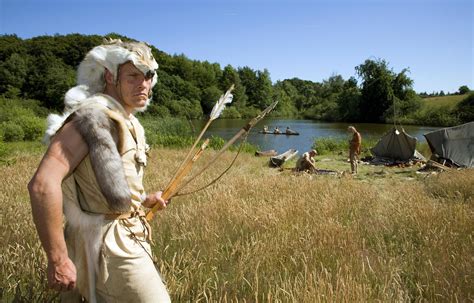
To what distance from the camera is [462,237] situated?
3586 millimetres

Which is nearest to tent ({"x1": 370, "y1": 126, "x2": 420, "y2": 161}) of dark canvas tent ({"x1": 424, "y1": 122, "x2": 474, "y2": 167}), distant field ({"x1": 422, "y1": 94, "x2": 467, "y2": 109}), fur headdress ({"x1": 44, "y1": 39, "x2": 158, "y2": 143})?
dark canvas tent ({"x1": 424, "y1": 122, "x2": 474, "y2": 167})

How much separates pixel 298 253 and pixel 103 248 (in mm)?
1860

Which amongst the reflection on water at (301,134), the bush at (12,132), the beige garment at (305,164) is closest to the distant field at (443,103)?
the reflection on water at (301,134)

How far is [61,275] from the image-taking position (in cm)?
A: 126

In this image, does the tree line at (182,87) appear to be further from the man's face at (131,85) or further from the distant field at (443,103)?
the man's face at (131,85)

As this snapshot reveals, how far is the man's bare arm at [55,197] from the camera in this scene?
3.92ft

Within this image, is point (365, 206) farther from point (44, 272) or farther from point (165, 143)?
point (165, 143)

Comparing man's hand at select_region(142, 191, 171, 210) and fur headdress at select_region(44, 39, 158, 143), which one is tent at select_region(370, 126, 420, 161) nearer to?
man's hand at select_region(142, 191, 171, 210)

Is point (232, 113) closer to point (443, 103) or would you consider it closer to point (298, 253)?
point (443, 103)

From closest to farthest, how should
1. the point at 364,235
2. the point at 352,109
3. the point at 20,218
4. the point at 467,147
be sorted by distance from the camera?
the point at 20,218
the point at 364,235
the point at 467,147
the point at 352,109

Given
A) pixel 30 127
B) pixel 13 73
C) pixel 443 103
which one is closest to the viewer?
pixel 30 127

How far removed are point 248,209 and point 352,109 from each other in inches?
2780

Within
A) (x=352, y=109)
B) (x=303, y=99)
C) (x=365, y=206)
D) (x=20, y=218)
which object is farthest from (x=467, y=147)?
(x=303, y=99)

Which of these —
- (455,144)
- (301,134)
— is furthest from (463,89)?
(455,144)
